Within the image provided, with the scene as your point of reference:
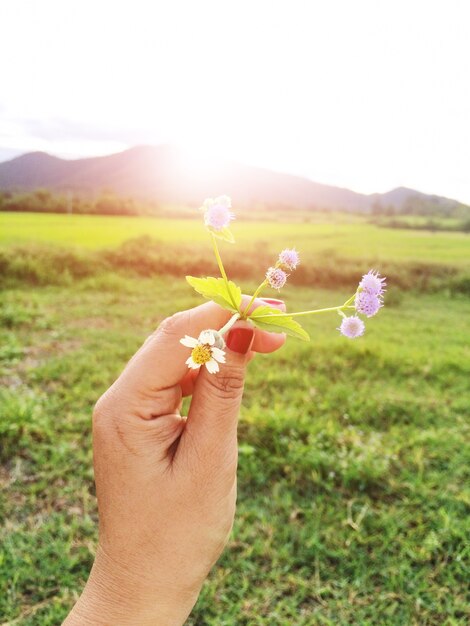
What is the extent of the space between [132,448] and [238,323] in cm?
51

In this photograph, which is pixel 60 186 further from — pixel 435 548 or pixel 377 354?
pixel 435 548

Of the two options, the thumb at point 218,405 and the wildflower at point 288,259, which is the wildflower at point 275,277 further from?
the thumb at point 218,405

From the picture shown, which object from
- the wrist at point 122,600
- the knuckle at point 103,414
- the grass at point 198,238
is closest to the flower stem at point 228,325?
the knuckle at point 103,414

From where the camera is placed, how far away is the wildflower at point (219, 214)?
123cm

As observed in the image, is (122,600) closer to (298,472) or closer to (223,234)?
(223,234)

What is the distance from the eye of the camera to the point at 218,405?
1.62 meters

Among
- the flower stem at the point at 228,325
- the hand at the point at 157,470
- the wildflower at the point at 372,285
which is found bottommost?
the hand at the point at 157,470

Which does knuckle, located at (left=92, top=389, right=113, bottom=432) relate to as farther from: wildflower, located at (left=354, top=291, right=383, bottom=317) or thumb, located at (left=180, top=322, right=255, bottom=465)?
wildflower, located at (left=354, top=291, right=383, bottom=317)

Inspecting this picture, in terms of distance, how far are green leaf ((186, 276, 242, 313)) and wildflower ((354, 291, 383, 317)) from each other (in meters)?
0.32

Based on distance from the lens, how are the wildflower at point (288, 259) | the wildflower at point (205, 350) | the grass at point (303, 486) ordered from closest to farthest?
the wildflower at point (205, 350) → the wildflower at point (288, 259) → the grass at point (303, 486)

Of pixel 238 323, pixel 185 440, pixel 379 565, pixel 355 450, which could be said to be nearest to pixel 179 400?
pixel 185 440

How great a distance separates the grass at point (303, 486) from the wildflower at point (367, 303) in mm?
2288

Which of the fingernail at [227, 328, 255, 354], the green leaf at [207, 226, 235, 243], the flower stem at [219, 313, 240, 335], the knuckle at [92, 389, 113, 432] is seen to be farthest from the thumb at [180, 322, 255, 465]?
the green leaf at [207, 226, 235, 243]

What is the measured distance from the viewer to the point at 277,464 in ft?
13.0
